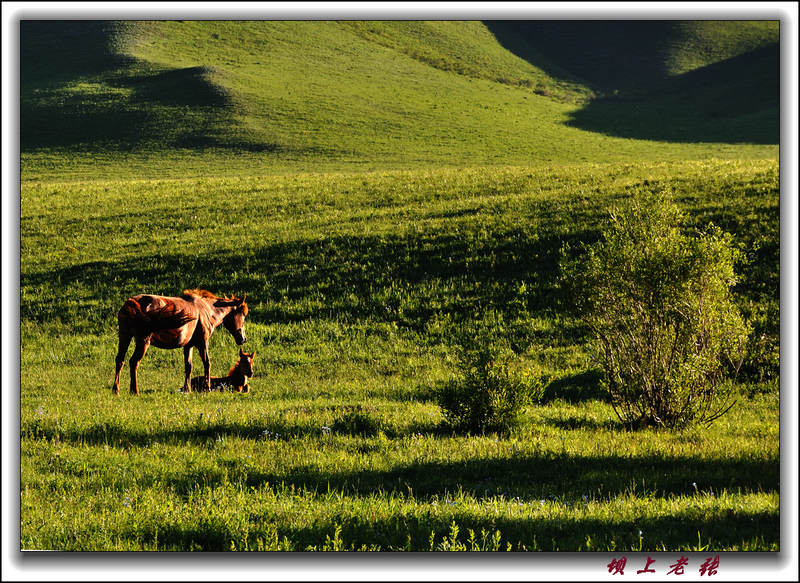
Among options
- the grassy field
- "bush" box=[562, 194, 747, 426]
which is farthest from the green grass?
"bush" box=[562, 194, 747, 426]

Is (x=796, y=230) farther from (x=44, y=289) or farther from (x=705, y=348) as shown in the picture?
(x=44, y=289)

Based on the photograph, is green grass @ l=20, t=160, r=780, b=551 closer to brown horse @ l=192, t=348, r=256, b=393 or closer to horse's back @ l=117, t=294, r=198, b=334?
brown horse @ l=192, t=348, r=256, b=393

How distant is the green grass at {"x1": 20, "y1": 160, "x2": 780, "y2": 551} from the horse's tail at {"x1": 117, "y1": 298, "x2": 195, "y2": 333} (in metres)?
1.47

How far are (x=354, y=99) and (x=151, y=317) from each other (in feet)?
291

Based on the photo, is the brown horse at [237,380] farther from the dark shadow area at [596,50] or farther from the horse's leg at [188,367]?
the dark shadow area at [596,50]

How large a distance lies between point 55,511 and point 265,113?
278 ft

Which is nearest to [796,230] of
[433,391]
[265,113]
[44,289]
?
[433,391]

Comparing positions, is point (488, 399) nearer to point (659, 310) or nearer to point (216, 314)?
point (659, 310)

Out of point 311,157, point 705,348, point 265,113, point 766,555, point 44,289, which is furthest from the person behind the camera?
point 265,113

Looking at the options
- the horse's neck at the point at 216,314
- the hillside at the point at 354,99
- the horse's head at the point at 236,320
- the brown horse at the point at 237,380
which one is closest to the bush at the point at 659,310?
the horse's head at the point at 236,320

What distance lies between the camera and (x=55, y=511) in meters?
6.87

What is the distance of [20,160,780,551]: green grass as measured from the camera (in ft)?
22.0

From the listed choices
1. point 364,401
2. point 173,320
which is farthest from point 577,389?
point 173,320

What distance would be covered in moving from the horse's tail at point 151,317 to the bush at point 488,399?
15.7 feet
